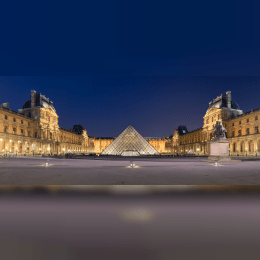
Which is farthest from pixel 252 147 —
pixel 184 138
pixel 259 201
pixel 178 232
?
pixel 178 232

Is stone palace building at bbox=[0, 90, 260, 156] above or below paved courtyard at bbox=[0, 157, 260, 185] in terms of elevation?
above

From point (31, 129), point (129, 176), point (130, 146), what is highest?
point (31, 129)

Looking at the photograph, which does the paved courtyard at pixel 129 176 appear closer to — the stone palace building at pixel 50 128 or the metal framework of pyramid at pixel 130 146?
the metal framework of pyramid at pixel 130 146

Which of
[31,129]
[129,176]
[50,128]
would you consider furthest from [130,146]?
[129,176]

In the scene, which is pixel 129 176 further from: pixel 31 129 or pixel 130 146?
pixel 31 129

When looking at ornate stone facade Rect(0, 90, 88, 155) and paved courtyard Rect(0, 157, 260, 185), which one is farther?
ornate stone facade Rect(0, 90, 88, 155)

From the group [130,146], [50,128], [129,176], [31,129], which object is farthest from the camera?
[50,128]

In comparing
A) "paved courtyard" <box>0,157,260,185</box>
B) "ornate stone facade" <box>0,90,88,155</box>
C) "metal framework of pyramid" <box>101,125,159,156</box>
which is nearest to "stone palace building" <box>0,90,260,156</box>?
"ornate stone facade" <box>0,90,88,155</box>

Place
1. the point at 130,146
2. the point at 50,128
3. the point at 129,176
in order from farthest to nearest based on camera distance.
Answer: the point at 50,128, the point at 130,146, the point at 129,176

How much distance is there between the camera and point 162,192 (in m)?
5.80

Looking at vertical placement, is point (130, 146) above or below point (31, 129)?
below

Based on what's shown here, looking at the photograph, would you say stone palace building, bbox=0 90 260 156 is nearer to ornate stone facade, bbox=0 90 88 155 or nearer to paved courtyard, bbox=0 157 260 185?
ornate stone facade, bbox=0 90 88 155

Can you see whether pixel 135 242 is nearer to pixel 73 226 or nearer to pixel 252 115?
pixel 73 226

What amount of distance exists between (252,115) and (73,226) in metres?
53.1
